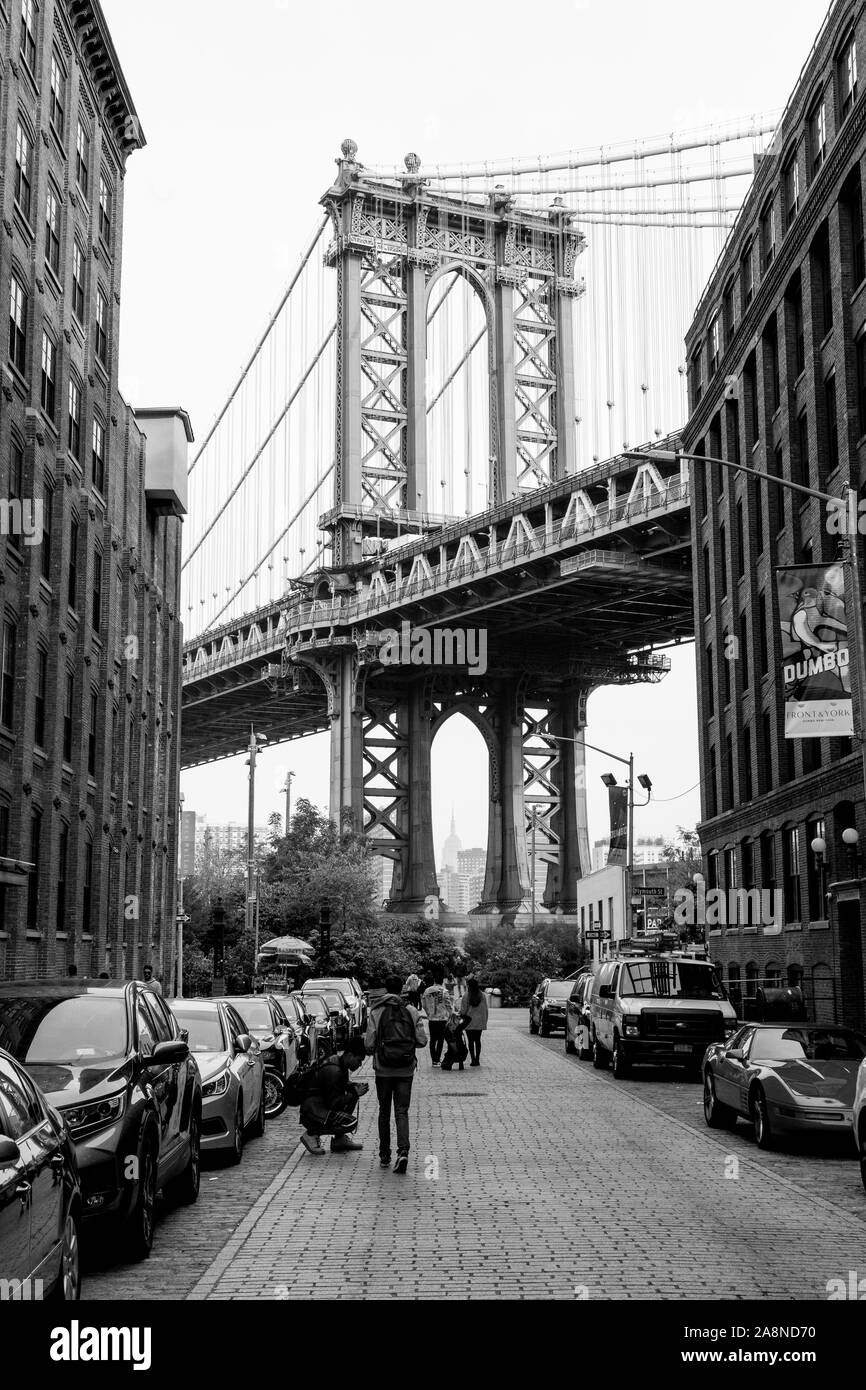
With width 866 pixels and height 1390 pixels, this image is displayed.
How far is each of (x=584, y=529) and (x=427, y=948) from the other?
20968 mm

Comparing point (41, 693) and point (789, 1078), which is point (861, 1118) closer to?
point (789, 1078)

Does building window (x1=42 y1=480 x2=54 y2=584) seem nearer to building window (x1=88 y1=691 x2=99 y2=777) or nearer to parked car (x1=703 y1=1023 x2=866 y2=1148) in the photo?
building window (x1=88 y1=691 x2=99 y2=777)

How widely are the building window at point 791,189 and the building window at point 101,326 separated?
16901 millimetres

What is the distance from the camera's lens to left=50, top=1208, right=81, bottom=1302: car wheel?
7.02 metres

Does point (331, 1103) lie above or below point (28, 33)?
below

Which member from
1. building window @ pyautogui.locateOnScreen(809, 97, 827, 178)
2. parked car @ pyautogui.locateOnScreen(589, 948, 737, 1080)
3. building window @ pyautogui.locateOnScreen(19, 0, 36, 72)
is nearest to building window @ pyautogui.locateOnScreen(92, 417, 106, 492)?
building window @ pyautogui.locateOnScreen(19, 0, 36, 72)

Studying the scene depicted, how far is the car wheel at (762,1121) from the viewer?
631 inches

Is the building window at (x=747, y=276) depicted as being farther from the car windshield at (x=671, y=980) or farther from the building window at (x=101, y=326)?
the car windshield at (x=671, y=980)

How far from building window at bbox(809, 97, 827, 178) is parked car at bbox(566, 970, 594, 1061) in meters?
18.6

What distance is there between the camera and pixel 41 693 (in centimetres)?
3366

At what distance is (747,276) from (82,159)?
1775 cm

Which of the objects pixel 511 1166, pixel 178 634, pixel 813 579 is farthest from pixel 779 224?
pixel 511 1166

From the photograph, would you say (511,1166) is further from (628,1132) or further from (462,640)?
(462,640)

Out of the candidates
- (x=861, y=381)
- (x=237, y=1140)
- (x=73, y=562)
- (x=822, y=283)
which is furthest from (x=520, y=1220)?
(x=822, y=283)
